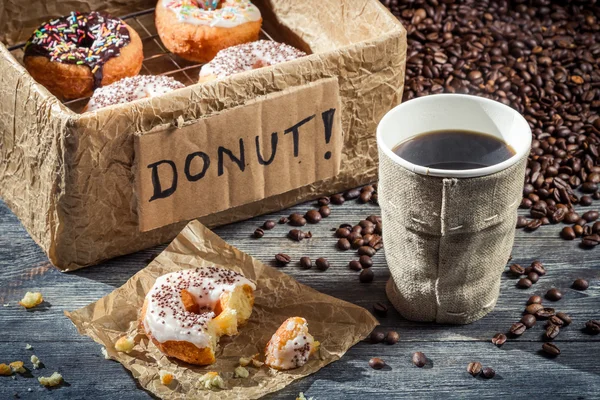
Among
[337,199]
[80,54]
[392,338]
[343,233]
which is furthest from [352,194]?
[80,54]

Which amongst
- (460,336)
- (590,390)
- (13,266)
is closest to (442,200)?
(460,336)

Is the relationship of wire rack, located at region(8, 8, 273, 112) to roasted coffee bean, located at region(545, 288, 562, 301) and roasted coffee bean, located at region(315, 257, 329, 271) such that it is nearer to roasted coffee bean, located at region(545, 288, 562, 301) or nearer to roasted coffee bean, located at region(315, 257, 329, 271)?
roasted coffee bean, located at region(315, 257, 329, 271)

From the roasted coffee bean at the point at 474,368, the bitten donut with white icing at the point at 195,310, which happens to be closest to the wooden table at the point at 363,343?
the roasted coffee bean at the point at 474,368

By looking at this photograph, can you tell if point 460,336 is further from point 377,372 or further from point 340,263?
point 340,263

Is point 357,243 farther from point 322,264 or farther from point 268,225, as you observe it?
point 268,225

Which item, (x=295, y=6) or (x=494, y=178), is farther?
(x=295, y=6)

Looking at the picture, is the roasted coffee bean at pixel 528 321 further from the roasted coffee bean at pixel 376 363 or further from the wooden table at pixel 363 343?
the roasted coffee bean at pixel 376 363
